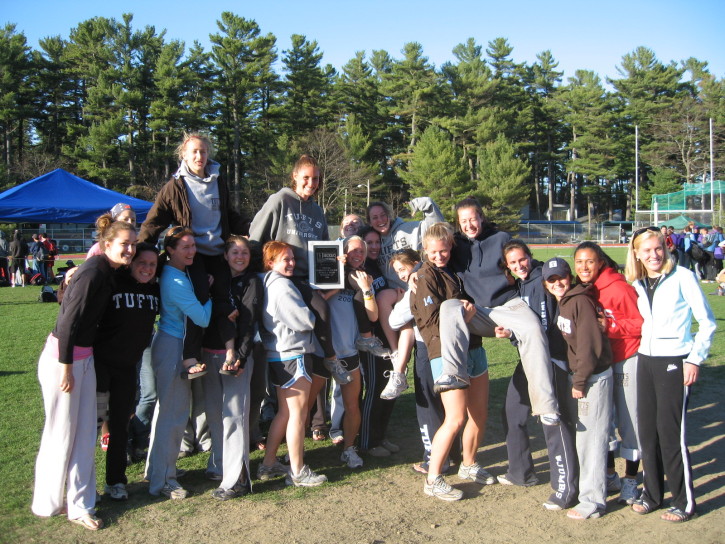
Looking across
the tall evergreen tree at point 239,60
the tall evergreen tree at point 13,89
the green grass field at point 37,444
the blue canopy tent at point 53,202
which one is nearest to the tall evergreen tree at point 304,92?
the tall evergreen tree at point 239,60

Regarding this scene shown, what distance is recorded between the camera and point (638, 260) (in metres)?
4.10

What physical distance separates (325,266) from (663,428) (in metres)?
2.62

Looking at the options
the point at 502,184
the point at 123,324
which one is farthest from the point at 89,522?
the point at 502,184

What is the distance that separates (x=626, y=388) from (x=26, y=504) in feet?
14.0

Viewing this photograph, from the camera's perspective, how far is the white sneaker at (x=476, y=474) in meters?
4.57

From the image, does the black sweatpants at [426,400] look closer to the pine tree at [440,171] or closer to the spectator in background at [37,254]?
the spectator in background at [37,254]

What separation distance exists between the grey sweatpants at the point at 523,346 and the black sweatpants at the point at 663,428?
0.60 metres

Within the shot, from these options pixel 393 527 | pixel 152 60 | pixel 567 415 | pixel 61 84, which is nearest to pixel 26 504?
pixel 393 527

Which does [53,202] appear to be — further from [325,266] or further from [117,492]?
[325,266]

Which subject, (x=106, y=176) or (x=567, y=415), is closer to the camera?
(x=567, y=415)

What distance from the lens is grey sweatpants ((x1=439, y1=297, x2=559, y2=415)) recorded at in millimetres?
4008

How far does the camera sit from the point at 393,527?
387 centimetres

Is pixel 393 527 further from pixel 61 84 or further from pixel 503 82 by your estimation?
pixel 503 82

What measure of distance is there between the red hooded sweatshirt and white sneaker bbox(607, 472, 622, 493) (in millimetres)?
941
